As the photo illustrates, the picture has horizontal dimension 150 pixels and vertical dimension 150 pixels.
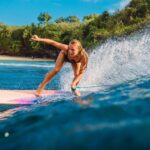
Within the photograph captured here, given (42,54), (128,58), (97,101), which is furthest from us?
(42,54)

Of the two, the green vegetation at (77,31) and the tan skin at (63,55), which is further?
the green vegetation at (77,31)

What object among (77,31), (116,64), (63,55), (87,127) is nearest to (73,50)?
(63,55)

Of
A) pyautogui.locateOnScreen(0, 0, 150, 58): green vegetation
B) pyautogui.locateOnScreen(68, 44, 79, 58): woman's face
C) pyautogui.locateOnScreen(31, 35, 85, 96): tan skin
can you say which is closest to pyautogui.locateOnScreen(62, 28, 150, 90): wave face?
pyautogui.locateOnScreen(31, 35, 85, 96): tan skin

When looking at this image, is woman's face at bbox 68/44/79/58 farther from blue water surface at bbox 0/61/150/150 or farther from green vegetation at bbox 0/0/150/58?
green vegetation at bbox 0/0/150/58

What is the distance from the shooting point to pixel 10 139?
365 centimetres

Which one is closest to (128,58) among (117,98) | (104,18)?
(117,98)

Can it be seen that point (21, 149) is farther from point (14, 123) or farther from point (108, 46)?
point (108, 46)

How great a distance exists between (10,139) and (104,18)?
57.0m

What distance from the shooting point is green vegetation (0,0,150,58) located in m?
Result: 53.8

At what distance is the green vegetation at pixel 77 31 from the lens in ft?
176

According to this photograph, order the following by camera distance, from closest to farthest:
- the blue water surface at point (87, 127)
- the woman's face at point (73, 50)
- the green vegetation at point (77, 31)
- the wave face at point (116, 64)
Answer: the blue water surface at point (87, 127)
the woman's face at point (73, 50)
the wave face at point (116, 64)
the green vegetation at point (77, 31)

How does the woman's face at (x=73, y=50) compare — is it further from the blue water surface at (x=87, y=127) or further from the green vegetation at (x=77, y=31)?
the green vegetation at (x=77, y=31)

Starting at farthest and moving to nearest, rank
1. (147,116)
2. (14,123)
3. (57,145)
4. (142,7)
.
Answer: (142,7), (14,123), (147,116), (57,145)

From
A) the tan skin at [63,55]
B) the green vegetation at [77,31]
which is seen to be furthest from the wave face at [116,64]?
the green vegetation at [77,31]
